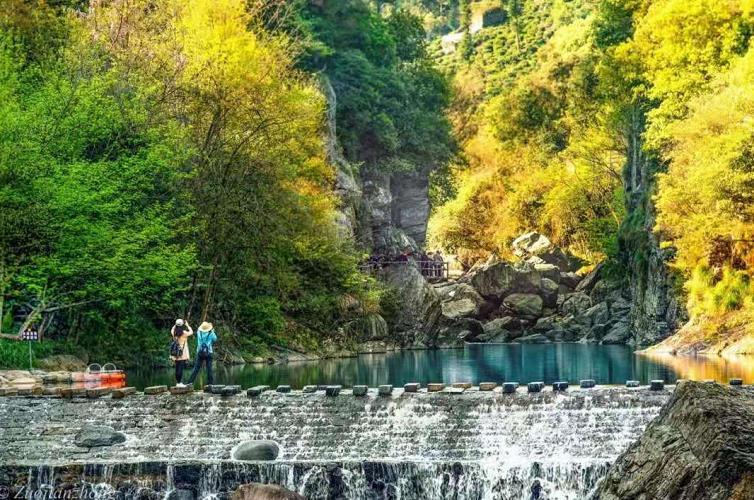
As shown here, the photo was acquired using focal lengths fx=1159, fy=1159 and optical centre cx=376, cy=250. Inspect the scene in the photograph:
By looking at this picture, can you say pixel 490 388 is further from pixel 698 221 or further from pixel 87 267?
pixel 698 221

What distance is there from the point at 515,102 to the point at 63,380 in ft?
194

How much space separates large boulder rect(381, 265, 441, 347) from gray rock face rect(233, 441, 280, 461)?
110 feet

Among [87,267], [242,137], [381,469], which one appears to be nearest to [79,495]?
[381,469]

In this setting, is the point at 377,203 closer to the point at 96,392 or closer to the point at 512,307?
the point at 512,307

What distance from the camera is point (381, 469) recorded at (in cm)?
1808

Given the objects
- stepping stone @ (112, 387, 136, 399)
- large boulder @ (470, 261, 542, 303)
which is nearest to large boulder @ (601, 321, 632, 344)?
large boulder @ (470, 261, 542, 303)

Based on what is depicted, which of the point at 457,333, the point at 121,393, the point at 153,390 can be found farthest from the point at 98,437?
the point at 457,333

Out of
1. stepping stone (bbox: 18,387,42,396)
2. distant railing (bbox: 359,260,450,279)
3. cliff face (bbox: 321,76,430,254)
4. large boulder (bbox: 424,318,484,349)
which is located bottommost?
stepping stone (bbox: 18,387,42,396)

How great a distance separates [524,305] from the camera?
A: 206 feet

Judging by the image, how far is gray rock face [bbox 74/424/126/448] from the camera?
66.2ft

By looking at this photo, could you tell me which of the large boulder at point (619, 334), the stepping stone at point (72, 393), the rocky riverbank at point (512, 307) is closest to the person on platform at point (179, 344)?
the stepping stone at point (72, 393)

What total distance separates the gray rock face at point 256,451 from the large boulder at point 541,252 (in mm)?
54136

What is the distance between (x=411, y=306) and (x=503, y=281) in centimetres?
1075

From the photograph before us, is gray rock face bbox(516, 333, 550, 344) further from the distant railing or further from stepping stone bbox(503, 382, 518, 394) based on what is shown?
stepping stone bbox(503, 382, 518, 394)
